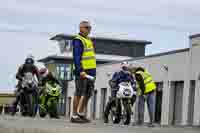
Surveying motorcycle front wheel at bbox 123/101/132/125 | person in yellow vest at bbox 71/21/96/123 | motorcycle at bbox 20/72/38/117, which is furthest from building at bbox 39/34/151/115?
person in yellow vest at bbox 71/21/96/123

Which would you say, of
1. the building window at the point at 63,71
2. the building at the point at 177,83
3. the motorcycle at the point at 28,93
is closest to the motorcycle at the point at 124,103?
the motorcycle at the point at 28,93

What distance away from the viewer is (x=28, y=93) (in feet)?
57.7

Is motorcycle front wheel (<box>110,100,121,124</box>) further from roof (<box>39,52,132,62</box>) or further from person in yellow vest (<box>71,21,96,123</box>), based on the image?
roof (<box>39,52,132,62</box>)

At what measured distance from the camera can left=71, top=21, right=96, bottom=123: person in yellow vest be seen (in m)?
12.0

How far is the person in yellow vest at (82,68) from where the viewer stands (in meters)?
12.0

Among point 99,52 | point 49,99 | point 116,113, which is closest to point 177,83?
A: point 49,99

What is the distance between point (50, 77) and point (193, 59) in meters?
19.4

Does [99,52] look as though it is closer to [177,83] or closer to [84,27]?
[177,83]

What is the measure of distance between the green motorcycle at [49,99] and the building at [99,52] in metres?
66.6

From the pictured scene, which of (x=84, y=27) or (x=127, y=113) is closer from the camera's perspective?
(x=84, y=27)

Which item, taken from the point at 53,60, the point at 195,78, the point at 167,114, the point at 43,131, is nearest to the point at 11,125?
the point at 43,131

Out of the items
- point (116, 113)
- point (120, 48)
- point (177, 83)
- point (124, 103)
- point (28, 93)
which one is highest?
point (120, 48)

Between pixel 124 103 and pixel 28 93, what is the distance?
8.08 feet

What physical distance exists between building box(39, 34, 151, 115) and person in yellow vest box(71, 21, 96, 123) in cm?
7584
